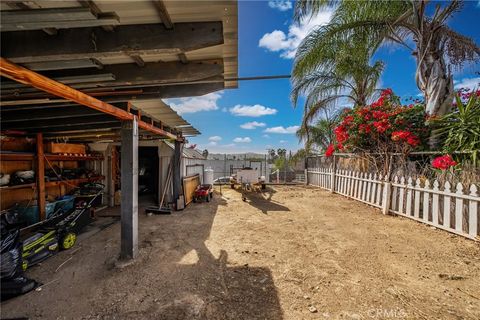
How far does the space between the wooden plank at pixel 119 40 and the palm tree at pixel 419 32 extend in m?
4.56

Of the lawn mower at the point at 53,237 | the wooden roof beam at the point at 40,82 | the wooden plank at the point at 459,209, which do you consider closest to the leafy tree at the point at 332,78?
the wooden plank at the point at 459,209

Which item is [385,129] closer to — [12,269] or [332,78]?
Result: [332,78]

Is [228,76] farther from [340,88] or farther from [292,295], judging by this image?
[340,88]

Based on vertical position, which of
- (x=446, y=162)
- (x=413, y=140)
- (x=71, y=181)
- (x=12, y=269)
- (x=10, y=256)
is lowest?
(x=12, y=269)

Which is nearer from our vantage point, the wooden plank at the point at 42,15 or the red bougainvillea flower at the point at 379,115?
the wooden plank at the point at 42,15

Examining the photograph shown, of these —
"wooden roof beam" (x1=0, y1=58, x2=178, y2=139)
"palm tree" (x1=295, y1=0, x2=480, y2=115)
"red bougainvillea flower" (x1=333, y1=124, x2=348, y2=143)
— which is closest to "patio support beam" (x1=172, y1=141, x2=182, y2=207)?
"wooden roof beam" (x1=0, y1=58, x2=178, y2=139)

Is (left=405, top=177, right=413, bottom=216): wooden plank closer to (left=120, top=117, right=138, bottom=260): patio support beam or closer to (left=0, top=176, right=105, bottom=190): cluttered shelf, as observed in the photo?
(left=120, top=117, right=138, bottom=260): patio support beam

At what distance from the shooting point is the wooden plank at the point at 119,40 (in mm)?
1820

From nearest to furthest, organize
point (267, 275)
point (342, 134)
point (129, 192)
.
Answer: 1. point (267, 275)
2. point (129, 192)
3. point (342, 134)

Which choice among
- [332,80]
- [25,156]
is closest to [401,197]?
[332,80]

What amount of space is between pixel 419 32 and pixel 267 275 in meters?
6.83

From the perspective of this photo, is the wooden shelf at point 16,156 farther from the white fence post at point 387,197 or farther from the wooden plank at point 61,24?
the white fence post at point 387,197

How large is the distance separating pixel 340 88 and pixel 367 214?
5.30m

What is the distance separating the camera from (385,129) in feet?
17.5
